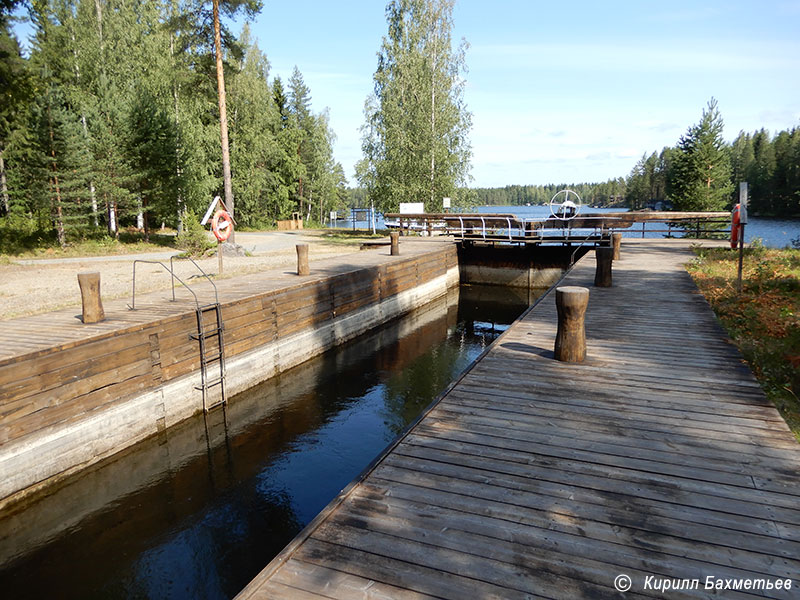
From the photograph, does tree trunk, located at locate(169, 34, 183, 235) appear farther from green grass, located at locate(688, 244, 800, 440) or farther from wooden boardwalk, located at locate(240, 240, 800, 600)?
wooden boardwalk, located at locate(240, 240, 800, 600)

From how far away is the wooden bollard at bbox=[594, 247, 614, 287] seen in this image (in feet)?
36.1

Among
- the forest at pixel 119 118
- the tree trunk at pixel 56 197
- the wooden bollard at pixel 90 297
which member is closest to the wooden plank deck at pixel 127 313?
the wooden bollard at pixel 90 297

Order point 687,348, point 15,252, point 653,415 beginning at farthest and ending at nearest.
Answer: point 15,252, point 687,348, point 653,415

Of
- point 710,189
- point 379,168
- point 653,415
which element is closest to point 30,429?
point 653,415

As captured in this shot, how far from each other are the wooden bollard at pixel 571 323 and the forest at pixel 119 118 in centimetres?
1884

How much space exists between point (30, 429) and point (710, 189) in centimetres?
4518

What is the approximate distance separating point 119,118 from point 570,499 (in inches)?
1080

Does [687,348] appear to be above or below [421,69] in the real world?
below

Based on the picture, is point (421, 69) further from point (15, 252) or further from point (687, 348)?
point (687, 348)

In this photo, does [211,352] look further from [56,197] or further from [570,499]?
[56,197]

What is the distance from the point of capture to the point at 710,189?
129ft

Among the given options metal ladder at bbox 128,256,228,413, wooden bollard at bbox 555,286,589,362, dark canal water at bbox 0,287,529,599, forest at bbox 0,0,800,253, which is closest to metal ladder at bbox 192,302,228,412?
metal ladder at bbox 128,256,228,413

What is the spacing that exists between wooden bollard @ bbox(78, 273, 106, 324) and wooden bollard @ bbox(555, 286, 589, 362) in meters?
7.03

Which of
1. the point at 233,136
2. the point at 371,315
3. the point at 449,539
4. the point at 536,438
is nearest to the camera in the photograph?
the point at 449,539
